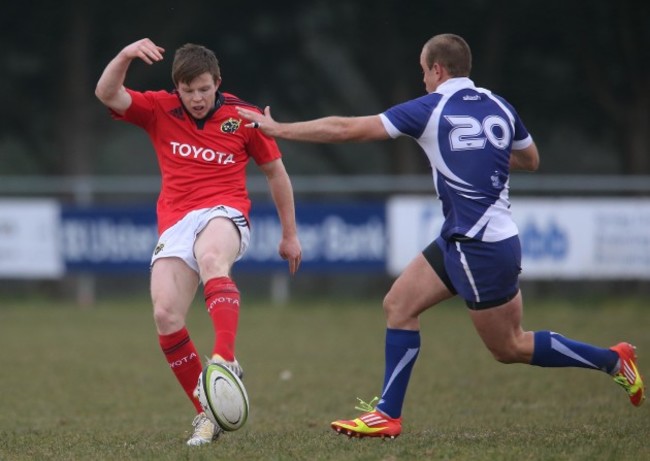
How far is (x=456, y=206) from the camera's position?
630 cm

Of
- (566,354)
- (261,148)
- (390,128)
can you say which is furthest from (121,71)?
(566,354)

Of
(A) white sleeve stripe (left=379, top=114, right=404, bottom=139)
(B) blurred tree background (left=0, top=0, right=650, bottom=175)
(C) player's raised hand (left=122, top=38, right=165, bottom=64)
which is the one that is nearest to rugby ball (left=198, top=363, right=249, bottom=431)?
(A) white sleeve stripe (left=379, top=114, right=404, bottom=139)

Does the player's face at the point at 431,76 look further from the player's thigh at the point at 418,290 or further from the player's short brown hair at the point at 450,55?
the player's thigh at the point at 418,290

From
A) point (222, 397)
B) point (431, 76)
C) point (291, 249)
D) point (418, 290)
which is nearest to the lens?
point (222, 397)

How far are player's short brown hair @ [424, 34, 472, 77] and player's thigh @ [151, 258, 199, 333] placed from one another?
176cm

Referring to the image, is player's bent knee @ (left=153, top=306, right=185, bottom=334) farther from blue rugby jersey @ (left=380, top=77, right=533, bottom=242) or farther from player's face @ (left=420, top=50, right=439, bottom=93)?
player's face @ (left=420, top=50, right=439, bottom=93)

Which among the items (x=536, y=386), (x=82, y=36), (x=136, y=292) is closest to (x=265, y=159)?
(x=536, y=386)

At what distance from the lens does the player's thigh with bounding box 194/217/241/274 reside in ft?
21.5

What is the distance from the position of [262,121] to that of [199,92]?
659 millimetres

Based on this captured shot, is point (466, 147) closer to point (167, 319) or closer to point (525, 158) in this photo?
point (525, 158)

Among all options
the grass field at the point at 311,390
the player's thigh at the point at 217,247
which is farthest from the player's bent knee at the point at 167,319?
the grass field at the point at 311,390

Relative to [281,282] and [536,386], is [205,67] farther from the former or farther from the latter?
[281,282]

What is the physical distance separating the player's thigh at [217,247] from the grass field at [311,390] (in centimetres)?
94

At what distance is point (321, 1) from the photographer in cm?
2231
